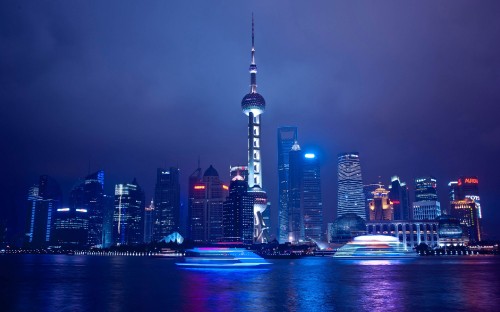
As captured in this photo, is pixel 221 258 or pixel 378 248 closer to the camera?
pixel 221 258

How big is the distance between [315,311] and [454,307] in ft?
41.8

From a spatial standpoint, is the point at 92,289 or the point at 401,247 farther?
the point at 401,247

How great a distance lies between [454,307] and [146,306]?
27466 mm

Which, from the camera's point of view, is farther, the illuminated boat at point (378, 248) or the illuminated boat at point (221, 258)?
the illuminated boat at point (378, 248)

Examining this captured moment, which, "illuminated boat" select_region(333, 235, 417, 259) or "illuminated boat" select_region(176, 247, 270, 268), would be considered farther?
"illuminated boat" select_region(333, 235, 417, 259)

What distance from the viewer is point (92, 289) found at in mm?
62344

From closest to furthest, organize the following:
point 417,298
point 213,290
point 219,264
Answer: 1. point 417,298
2. point 213,290
3. point 219,264

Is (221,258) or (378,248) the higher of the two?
(378,248)

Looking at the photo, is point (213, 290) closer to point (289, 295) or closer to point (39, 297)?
point (289, 295)

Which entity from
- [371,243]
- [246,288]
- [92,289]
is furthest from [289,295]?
[371,243]

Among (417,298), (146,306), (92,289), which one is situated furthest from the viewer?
(92,289)

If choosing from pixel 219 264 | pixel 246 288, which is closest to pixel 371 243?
pixel 219 264

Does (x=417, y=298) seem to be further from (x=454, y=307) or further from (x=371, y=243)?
(x=371, y=243)

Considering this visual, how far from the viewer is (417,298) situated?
49.7 metres
